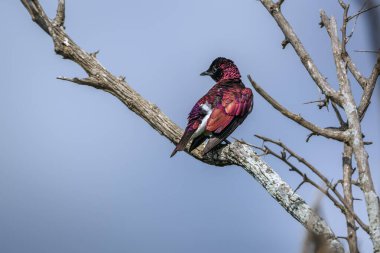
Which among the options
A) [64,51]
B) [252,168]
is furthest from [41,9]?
[252,168]

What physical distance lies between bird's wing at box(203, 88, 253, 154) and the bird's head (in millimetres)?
667

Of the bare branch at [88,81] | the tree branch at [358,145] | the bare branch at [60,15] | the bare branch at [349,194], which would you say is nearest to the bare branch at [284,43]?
the tree branch at [358,145]

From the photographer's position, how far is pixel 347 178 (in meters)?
2.97

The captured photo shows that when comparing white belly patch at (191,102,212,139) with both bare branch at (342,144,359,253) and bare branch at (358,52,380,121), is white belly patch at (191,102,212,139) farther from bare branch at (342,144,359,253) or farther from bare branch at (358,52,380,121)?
bare branch at (342,144,359,253)

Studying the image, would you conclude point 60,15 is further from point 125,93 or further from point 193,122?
point 193,122

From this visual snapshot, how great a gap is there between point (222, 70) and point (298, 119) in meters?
4.78

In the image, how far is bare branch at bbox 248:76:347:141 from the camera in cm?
268

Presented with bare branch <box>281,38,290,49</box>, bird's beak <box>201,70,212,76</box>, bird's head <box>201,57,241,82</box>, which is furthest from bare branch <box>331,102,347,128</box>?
bird's beak <box>201,70,212,76</box>

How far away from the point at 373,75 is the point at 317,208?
3.37m

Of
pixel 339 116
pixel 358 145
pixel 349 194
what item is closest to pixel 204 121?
pixel 339 116

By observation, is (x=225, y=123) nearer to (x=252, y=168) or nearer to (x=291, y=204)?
(x=252, y=168)

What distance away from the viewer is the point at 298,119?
2926 mm

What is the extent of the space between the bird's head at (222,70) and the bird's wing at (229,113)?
67 centimetres

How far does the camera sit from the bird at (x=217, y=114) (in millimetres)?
5613
